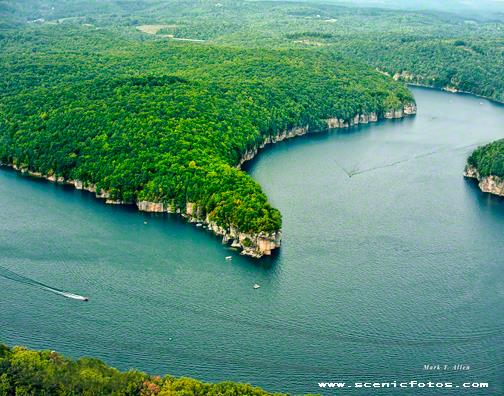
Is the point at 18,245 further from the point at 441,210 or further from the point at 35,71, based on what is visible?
the point at 35,71

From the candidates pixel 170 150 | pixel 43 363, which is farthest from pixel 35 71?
pixel 43 363

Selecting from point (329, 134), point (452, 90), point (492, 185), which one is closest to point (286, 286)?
point (492, 185)

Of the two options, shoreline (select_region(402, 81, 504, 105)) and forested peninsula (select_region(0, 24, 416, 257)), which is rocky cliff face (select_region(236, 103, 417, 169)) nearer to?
forested peninsula (select_region(0, 24, 416, 257))

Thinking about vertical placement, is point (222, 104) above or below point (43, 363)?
above

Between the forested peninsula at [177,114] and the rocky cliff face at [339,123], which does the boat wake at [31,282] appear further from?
the rocky cliff face at [339,123]

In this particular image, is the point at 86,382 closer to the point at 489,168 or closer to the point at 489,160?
the point at 489,168

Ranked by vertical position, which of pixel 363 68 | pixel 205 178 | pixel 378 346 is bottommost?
pixel 378 346
